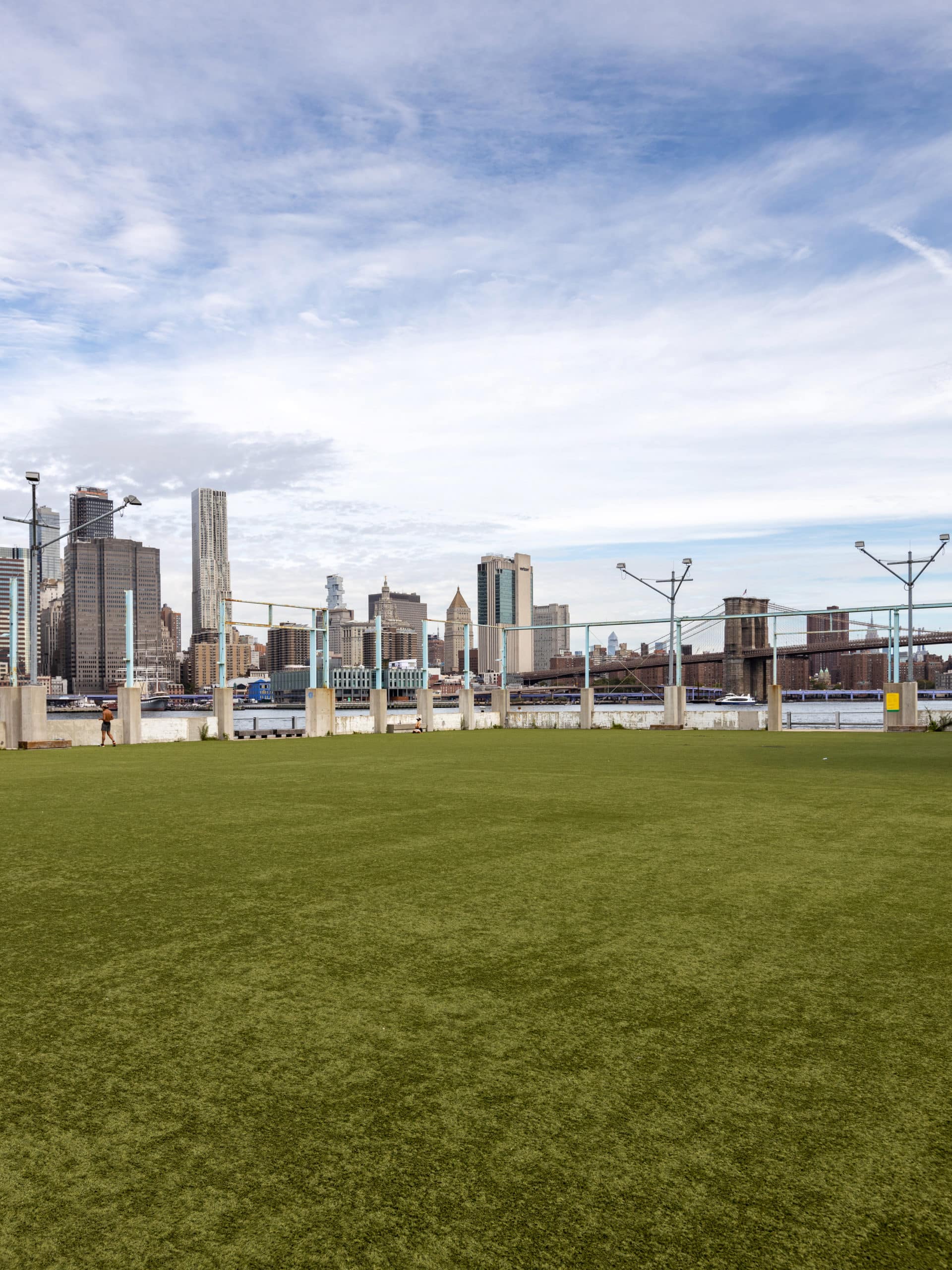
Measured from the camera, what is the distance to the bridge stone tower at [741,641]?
6166 centimetres

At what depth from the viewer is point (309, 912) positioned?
21.3 feet

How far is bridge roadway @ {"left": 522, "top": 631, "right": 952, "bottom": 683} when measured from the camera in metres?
60.9

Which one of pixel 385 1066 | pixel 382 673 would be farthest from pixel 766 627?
pixel 385 1066

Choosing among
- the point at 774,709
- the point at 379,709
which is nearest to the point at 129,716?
the point at 379,709

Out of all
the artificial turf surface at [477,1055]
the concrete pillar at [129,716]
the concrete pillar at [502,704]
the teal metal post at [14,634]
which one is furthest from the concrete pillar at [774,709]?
the artificial turf surface at [477,1055]

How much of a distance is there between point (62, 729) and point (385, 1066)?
2737 cm

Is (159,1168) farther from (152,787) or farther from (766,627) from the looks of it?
(766,627)

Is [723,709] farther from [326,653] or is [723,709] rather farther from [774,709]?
[326,653]

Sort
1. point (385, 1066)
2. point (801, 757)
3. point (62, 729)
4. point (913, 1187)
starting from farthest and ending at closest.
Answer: point (62, 729), point (801, 757), point (385, 1066), point (913, 1187)

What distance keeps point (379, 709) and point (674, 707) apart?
11.8 m

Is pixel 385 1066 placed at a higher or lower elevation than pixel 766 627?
lower

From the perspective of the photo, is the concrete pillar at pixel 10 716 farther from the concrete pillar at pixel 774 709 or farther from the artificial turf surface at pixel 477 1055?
the concrete pillar at pixel 774 709

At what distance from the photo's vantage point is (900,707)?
35.8m

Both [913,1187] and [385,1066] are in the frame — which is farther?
[385,1066]
